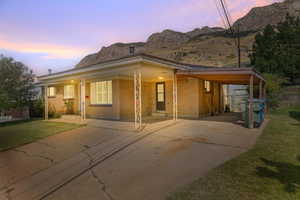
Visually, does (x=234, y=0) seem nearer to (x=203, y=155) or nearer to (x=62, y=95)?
(x=203, y=155)

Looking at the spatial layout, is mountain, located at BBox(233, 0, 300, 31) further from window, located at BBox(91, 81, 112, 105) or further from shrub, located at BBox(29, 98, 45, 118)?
shrub, located at BBox(29, 98, 45, 118)

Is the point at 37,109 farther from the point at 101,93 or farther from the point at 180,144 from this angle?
the point at 180,144

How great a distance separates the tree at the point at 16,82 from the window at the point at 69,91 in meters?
3.18

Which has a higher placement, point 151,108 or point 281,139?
point 151,108

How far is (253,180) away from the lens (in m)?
3.29

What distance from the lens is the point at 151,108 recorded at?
501 inches

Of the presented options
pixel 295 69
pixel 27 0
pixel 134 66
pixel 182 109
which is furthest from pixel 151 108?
pixel 295 69

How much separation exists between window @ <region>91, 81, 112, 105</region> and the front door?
3.36 metres

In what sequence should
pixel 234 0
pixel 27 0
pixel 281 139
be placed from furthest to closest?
pixel 234 0 → pixel 27 0 → pixel 281 139

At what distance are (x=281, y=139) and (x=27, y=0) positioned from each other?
10.8 metres

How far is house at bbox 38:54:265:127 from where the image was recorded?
8.93 m

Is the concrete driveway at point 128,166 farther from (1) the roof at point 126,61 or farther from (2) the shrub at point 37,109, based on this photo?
(2) the shrub at point 37,109

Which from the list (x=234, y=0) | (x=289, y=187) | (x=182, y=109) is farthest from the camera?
(x=182, y=109)

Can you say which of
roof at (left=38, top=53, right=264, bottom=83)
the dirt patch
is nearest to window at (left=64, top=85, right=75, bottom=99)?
roof at (left=38, top=53, right=264, bottom=83)
